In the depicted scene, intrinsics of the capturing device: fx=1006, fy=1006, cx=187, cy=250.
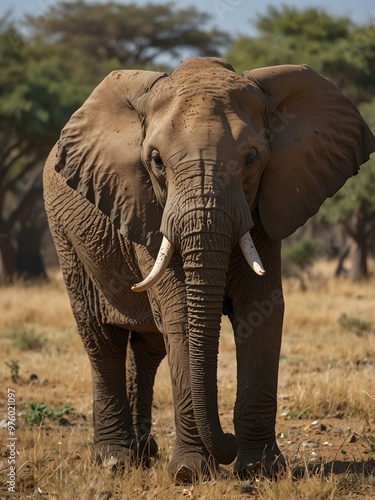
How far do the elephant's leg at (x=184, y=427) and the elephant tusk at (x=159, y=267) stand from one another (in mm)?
379

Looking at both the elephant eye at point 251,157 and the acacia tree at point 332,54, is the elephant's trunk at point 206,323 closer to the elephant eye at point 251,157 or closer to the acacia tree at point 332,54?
the elephant eye at point 251,157

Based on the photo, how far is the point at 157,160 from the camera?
191 inches

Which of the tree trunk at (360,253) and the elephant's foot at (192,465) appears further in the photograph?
the tree trunk at (360,253)

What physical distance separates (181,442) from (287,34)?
74.6 feet

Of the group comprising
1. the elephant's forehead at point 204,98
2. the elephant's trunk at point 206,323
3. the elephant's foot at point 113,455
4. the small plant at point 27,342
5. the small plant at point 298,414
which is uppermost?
the elephant's forehead at point 204,98

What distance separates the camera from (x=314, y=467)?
5426 millimetres

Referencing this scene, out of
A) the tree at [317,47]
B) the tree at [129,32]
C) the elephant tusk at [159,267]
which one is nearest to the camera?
the elephant tusk at [159,267]

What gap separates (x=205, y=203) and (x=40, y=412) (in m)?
3.11

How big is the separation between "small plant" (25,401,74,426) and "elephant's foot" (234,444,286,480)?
7.34 feet

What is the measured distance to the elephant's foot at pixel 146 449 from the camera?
6109 mm

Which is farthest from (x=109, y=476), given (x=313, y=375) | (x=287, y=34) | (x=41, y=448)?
(x=287, y=34)

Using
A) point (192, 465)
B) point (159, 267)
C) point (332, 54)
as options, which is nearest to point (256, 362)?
point (192, 465)

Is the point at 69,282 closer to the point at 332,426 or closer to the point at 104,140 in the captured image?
the point at 104,140

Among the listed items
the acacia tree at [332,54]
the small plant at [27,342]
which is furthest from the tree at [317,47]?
the small plant at [27,342]
